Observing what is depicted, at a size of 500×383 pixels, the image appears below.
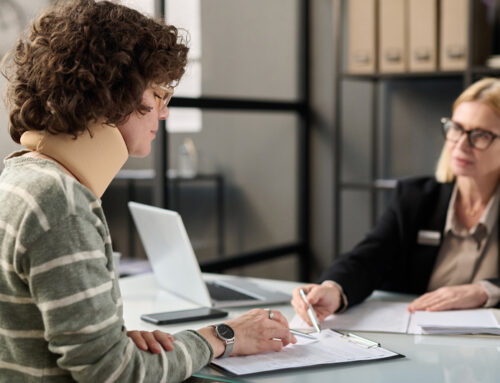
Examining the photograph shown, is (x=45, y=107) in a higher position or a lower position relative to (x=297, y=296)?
higher

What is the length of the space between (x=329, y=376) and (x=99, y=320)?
16.8 inches

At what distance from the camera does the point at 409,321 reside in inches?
58.5

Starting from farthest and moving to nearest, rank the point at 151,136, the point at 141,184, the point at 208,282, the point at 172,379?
the point at 141,184 → the point at 208,282 → the point at 151,136 → the point at 172,379

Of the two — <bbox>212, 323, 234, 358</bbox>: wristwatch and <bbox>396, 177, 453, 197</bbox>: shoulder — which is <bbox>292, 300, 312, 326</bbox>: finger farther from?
<bbox>396, 177, 453, 197</bbox>: shoulder

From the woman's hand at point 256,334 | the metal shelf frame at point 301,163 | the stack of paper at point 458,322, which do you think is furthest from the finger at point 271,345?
the metal shelf frame at point 301,163

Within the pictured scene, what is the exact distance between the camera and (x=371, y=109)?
374 cm

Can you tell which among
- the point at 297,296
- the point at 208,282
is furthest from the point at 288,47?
the point at 297,296

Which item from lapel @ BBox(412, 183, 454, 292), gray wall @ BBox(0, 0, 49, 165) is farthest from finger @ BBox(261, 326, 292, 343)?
gray wall @ BBox(0, 0, 49, 165)

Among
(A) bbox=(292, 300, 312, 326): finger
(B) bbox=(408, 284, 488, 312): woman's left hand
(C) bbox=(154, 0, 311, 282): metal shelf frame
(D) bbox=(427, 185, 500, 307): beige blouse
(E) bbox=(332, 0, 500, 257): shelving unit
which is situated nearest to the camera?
(A) bbox=(292, 300, 312, 326): finger

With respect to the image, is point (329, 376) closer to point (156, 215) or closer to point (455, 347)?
point (455, 347)

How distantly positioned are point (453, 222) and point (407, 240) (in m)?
0.15

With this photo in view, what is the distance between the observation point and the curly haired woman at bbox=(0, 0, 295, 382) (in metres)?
0.92

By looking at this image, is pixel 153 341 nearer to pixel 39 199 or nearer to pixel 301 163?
pixel 39 199

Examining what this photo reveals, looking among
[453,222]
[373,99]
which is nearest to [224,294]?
[453,222]
